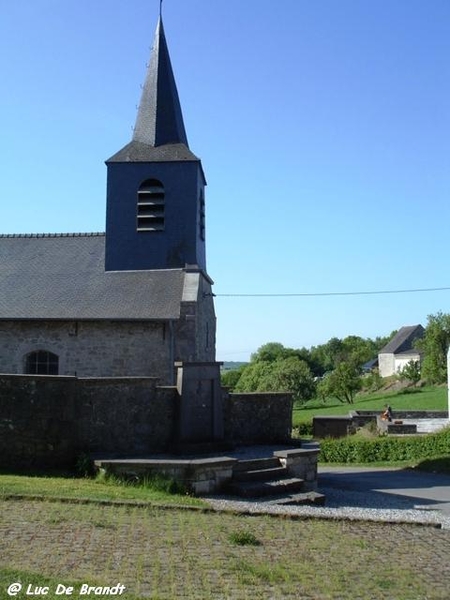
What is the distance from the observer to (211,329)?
20.5 meters

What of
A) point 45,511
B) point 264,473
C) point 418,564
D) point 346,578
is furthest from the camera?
point 264,473

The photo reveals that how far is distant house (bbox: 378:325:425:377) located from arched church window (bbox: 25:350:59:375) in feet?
211

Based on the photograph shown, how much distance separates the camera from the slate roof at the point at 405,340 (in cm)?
8050

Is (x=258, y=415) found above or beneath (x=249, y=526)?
above

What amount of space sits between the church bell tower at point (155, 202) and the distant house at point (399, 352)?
61226 millimetres

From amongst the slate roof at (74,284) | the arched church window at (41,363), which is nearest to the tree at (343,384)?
the slate roof at (74,284)

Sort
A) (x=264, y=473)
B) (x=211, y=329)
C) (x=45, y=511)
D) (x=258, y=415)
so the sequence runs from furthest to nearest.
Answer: (x=211, y=329)
(x=258, y=415)
(x=264, y=473)
(x=45, y=511)

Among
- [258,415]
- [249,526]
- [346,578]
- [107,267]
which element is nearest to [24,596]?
[346,578]

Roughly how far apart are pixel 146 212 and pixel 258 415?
8029mm

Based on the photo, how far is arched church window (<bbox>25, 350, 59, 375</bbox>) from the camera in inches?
673

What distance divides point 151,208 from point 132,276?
2.17m

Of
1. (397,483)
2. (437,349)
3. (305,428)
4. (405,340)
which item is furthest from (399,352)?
(397,483)

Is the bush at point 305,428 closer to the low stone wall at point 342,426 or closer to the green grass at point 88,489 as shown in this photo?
the low stone wall at point 342,426

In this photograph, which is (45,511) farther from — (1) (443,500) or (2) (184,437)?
(1) (443,500)
